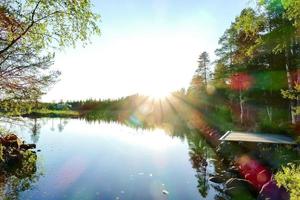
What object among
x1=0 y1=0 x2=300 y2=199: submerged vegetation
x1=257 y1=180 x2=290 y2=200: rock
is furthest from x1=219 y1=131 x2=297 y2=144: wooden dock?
x1=257 y1=180 x2=290 y2=200: rock

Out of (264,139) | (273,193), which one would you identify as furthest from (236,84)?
(273,193)

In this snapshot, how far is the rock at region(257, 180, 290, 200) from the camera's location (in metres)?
12.6

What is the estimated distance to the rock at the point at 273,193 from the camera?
41.2ft

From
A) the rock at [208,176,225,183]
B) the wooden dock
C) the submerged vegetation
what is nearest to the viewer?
the submerged vegetation

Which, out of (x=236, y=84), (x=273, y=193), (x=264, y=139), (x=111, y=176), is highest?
(x=236, y=84)

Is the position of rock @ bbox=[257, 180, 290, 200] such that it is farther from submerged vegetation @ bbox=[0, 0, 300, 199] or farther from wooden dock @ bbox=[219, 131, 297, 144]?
wooden dock @ bbox=[219, 131, 297, 144]

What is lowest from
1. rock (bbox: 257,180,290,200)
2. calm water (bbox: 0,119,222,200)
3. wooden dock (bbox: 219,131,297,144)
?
calm water (bbox: 0,119,222,200)

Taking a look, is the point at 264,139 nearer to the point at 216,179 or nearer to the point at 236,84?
the point at 216,179

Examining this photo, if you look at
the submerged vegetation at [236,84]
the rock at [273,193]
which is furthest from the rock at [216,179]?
the rock at [273,193]

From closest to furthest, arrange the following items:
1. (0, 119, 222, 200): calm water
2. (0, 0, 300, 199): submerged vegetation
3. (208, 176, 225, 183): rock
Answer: (0, 0, 300, 199): submerged vegetation < (0, 119, 222, 200): calm water < (208, 176, 225, 183): rock

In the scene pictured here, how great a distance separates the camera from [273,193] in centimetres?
1351

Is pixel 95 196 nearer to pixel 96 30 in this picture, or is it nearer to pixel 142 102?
pixel 96 30

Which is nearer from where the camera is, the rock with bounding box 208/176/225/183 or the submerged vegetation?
the submerged vegetation

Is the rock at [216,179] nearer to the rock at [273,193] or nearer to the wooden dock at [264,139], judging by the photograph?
the wooden dock at [264,139]
